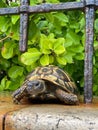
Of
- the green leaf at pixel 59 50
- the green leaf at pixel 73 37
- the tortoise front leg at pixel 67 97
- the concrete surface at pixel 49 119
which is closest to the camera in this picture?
the concrete surface at pixel 49 119

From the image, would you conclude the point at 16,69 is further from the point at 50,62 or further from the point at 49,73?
the point at 49,73

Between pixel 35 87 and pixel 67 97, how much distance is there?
0.12 m

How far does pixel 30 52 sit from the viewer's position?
1.48 meters

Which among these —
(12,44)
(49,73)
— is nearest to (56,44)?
(49,73)

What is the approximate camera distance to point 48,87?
1.30 metres

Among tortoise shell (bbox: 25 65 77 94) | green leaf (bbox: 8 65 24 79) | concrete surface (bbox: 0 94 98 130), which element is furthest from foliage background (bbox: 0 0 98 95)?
concrete surface (bbox: 0 94 98 130)

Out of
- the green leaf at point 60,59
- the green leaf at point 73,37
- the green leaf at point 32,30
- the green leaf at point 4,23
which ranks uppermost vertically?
the green leaf at point 4,23

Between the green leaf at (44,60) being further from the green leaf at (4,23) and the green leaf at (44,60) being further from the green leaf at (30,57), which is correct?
the green leaf at (4,23)

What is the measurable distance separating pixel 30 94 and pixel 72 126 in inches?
15.2

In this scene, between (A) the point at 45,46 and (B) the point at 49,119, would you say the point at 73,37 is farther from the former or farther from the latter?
(B) the point at 49,119

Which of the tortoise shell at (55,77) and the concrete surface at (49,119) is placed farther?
the tortoise shell at (55,77)

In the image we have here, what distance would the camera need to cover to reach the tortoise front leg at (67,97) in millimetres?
1218

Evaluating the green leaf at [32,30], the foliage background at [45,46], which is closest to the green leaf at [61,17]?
the foliage background at [45,46]

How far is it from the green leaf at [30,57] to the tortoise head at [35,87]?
0.21 metres
